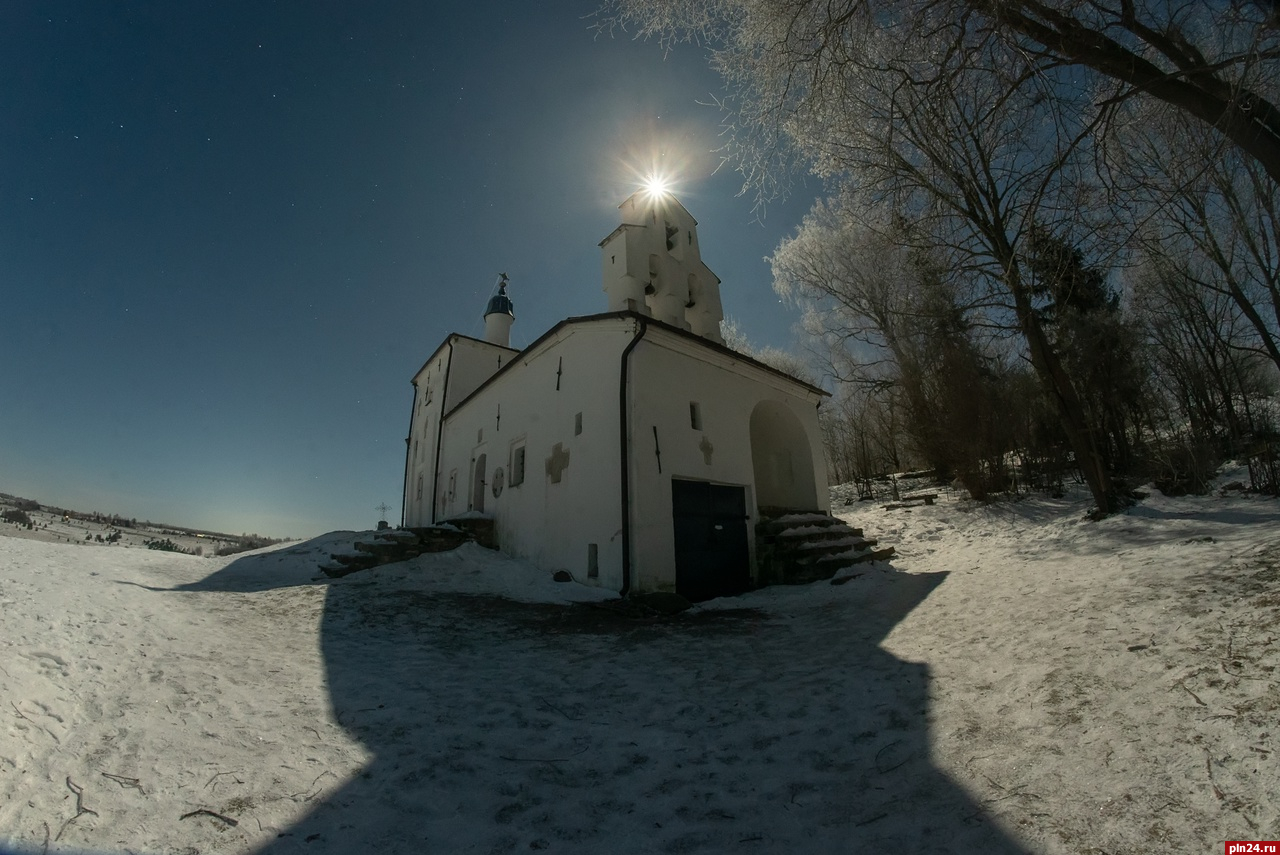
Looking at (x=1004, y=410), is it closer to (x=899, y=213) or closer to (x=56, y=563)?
(x=899, y=213)

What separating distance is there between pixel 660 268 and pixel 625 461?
7.53 meters

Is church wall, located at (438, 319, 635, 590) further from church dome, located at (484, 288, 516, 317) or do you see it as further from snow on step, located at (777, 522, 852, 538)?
church dome, located at (484, 288, 516, 317)

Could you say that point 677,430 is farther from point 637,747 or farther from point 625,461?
point 637,747

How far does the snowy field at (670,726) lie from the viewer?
2342mm

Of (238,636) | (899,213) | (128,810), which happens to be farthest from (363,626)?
(899,213)

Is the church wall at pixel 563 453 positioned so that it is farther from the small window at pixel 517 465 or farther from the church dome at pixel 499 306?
the church dome at pixel 499 306

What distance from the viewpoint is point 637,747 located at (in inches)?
139

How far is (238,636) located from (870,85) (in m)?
8.82

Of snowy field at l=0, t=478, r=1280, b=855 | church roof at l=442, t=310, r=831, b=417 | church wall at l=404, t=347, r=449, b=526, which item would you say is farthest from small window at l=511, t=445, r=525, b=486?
church wall at l=404, t=347, r=449, b=526

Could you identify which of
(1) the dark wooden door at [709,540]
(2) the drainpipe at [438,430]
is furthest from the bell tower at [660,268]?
(2) the drainpipe at [438,430]

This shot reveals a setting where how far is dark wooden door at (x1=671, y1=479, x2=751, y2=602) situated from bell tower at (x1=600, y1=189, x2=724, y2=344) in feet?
17.4

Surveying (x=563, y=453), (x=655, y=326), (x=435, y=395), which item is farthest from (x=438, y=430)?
(x=655, y=326)

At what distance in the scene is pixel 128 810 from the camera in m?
2.36

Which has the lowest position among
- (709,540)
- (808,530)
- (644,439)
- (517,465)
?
(709,540)
